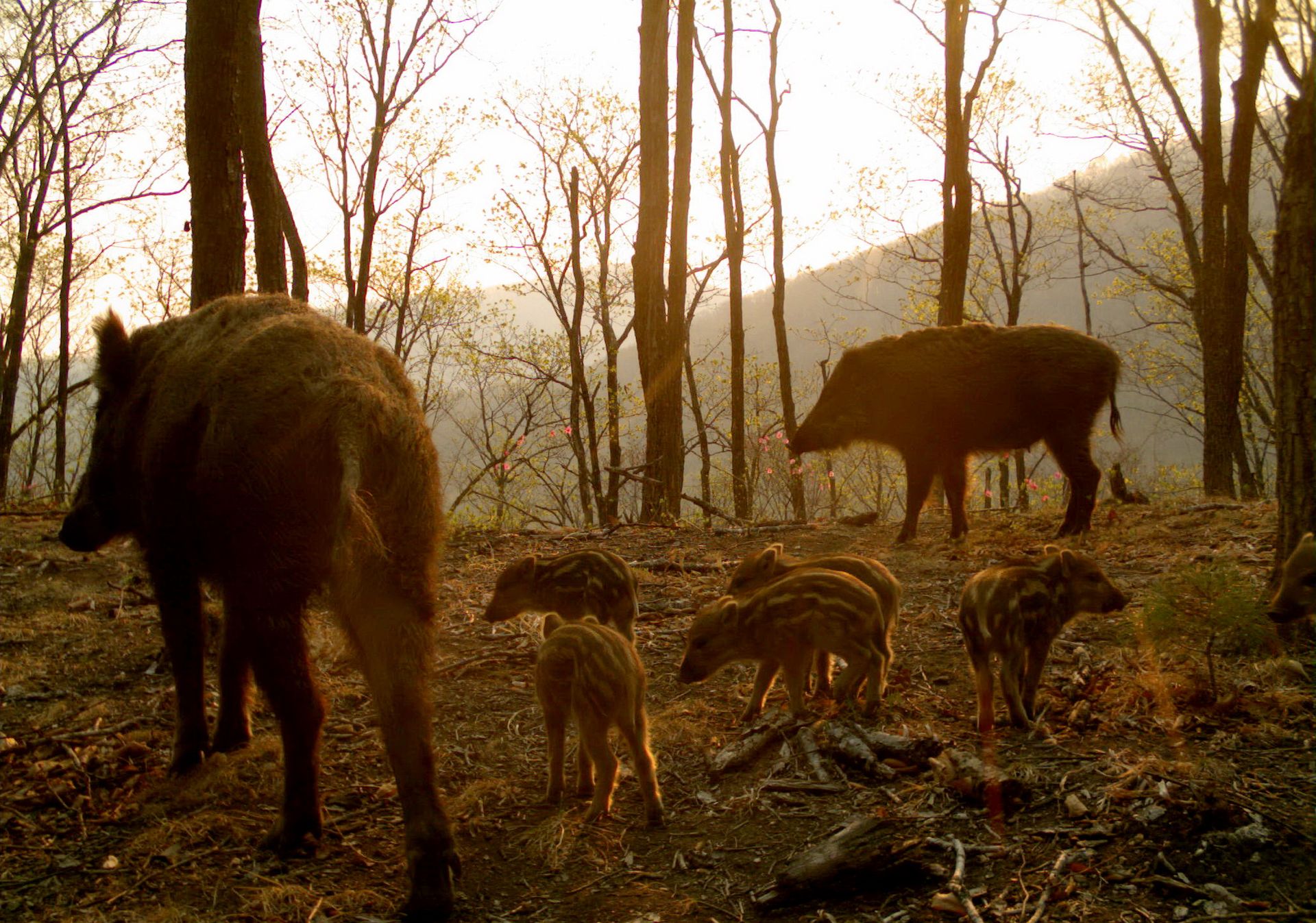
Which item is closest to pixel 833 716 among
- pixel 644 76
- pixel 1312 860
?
pixel 1312 860

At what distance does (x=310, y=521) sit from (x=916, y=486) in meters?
7.54

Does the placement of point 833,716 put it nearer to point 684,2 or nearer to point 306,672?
point 306,672

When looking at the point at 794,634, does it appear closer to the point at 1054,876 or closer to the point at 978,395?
the point at 1054,876

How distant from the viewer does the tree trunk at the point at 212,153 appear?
6422mm

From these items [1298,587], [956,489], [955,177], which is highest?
[955,177]

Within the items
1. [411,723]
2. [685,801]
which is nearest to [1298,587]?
[685,801]

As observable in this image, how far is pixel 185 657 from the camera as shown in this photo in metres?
4.41

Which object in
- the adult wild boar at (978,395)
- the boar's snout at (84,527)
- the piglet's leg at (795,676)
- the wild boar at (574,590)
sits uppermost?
the adult wild boar at (978,395)

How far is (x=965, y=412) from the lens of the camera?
958 centimetres

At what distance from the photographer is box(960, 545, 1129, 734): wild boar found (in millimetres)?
4156

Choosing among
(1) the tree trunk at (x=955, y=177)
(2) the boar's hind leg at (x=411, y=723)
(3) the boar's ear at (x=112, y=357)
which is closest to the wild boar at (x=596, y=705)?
(2) the boar's hind leg at (x=411, y=723)

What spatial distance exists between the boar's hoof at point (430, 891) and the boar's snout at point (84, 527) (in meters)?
3.22

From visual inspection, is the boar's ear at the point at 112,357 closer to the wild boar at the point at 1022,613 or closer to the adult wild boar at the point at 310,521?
the adult wild boar at the point at 310,521

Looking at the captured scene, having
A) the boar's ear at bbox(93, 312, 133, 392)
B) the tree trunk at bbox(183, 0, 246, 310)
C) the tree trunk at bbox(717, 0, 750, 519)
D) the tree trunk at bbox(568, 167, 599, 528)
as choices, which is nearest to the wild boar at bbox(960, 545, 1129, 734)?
the boar's ear at bbox(93, 312, 133, 392)
